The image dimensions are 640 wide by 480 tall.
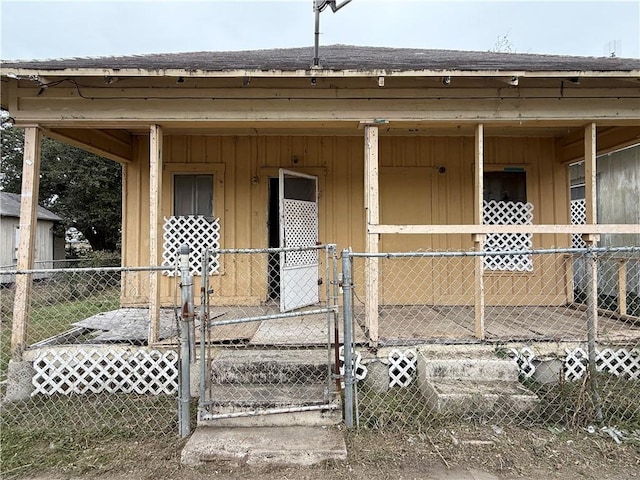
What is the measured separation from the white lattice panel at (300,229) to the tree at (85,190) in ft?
53.4

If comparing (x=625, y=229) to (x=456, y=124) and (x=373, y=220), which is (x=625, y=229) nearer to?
(x=456, y=124)

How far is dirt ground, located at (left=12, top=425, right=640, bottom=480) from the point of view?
2.51 metres

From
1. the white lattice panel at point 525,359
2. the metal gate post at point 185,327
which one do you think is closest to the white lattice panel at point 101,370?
the metal gate post at point 185,327

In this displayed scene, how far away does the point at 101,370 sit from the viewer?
382 centimetres

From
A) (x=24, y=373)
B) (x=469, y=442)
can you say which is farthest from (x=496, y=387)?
(x=24, y=373)

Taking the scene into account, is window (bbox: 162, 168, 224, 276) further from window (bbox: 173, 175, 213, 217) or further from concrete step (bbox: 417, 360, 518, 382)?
concrete step (bbox: 417, 360, 518, 382)

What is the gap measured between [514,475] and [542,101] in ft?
12.9

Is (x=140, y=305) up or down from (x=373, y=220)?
down

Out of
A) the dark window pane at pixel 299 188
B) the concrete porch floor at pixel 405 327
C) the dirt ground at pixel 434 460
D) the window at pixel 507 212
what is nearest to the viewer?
the dirt ground at pixel 434 460

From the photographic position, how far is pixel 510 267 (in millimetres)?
5949

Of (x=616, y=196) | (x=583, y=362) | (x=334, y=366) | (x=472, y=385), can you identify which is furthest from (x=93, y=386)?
(x=616, y=196)

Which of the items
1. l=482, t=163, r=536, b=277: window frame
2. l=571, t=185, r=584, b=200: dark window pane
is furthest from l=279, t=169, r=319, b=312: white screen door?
l=571, t=185, r=584, b=200: dark window pane

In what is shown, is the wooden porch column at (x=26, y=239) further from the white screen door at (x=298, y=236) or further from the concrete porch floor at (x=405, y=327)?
the white screen door at (x=298, y=236)

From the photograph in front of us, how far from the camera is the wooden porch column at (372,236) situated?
3.89 metres
